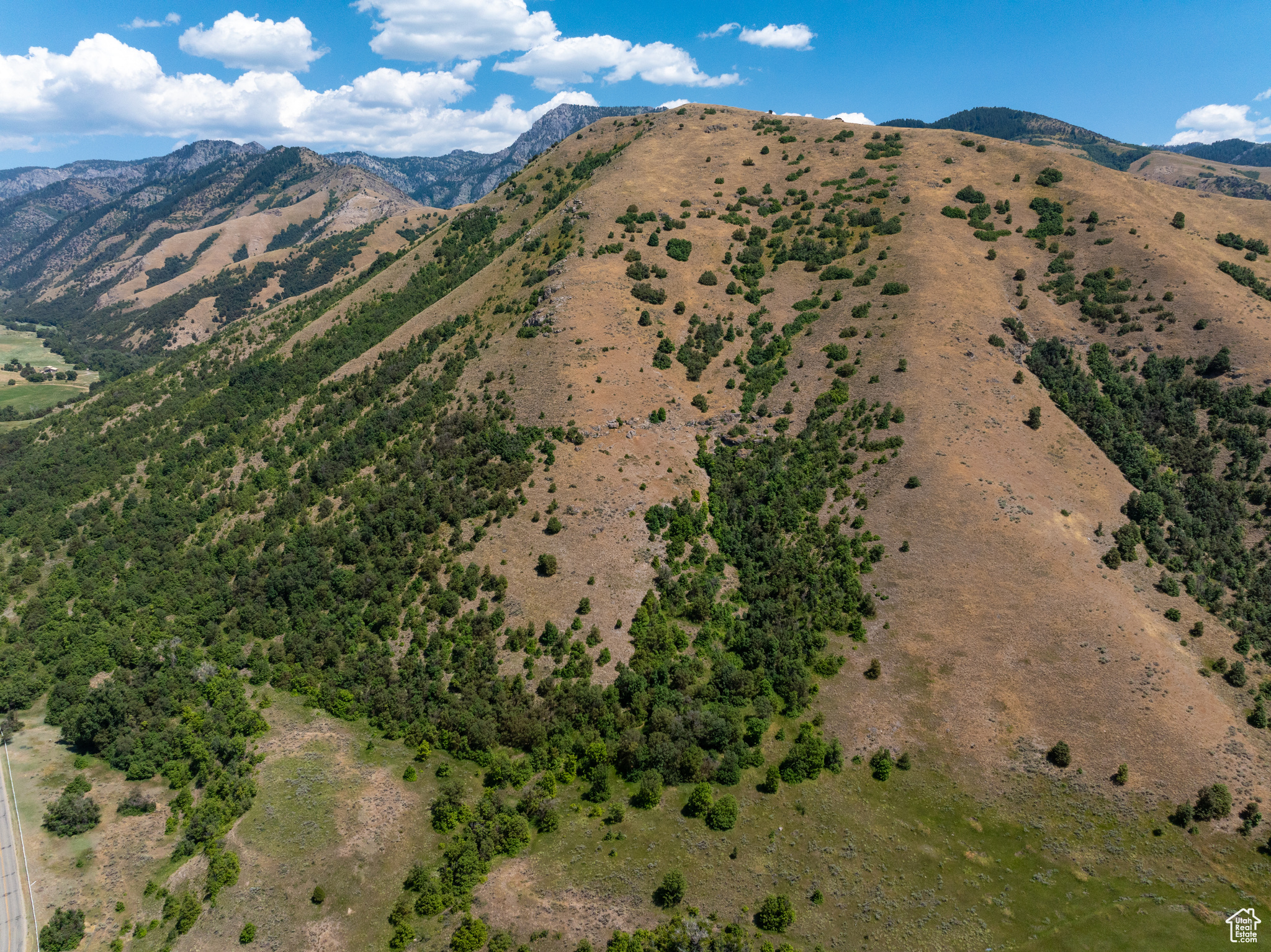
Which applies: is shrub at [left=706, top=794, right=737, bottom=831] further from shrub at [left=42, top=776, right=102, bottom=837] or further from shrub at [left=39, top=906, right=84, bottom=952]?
shrub at [left=42, top=776, right=102, bottom=837]

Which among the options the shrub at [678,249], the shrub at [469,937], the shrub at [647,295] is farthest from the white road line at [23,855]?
the shrub at [678,249]

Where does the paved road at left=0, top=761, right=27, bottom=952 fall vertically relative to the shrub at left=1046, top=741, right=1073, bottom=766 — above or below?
below

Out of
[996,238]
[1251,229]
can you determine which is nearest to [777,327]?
[996,238]

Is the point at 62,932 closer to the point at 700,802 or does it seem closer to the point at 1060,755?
the point at 700,802

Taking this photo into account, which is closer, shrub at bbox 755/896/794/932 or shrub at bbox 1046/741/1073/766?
shrub at bbox 755/896/794/932

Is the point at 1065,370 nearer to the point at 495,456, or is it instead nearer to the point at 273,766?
the point at 495,456

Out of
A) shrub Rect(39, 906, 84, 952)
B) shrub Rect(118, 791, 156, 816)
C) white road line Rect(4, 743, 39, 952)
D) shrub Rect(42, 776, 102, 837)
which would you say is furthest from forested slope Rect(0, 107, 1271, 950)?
shrub Rect(118, 791, 156, 816)
